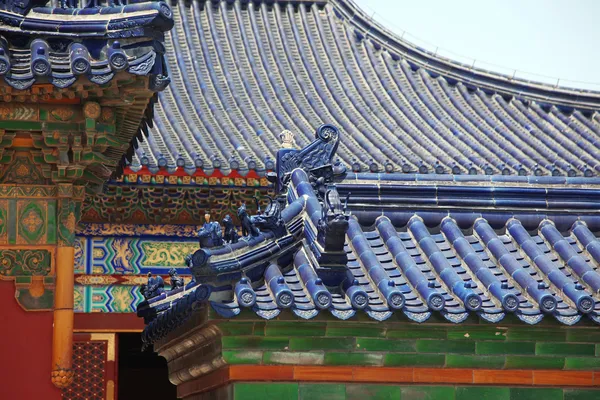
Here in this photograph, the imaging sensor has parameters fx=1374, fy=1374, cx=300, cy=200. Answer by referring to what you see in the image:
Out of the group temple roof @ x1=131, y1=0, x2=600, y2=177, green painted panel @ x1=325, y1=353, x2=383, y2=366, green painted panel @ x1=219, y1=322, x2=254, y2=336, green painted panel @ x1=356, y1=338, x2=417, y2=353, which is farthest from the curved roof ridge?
green painted panel @ x1=219, y1=322, x2=254, y2=336

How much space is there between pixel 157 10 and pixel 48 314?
2168 millimetres

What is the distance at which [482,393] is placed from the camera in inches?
361

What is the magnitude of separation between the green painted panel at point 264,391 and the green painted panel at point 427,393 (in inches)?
29.4

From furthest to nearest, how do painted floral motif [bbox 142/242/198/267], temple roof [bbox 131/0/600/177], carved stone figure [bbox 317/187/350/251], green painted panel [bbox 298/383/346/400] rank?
temple roof [bbox 131/0/600/177] < painted floral motif [bbox 142/242/198/267] < green painted panel [bbox 298/383/346/400] < carved stone figure [bbox 317/187/350/251]

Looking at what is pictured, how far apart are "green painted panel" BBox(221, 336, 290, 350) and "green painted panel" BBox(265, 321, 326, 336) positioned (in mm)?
46

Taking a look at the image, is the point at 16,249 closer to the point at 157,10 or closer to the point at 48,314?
the point at 48,314

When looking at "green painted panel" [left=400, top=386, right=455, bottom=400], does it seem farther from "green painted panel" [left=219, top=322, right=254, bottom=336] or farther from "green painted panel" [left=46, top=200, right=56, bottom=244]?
"green painted panel" [left=46, top=200, right=56, bottom=244]

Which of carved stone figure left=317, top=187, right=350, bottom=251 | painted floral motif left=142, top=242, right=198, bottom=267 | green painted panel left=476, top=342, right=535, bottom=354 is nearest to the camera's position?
carved stone figure left=317, top=187, right=350, bottom=251

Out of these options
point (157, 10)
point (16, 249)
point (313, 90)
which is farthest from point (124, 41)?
point (313, 90)

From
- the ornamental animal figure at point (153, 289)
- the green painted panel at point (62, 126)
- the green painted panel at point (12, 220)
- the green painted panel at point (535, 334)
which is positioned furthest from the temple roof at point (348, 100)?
the green painted panel at point (62, 126)

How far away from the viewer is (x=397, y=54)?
20.1 metres

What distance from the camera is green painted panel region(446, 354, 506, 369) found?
9109 millimetres

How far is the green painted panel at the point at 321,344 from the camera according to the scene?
29.0ft

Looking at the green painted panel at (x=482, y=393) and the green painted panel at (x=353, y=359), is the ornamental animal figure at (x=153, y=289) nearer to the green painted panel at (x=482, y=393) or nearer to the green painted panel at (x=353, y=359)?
the green painted panel at (x=353, y=359)
